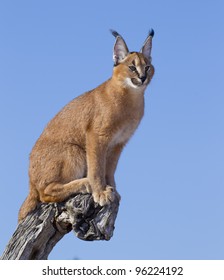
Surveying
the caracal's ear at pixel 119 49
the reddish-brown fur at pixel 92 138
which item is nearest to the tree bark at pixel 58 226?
the reddish-brown fur at pixel 92 138

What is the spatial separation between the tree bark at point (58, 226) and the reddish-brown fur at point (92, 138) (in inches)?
9.1

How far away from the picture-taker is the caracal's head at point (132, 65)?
11477 millimetres

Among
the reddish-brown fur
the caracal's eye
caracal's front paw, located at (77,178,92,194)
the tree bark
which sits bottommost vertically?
the tree bark

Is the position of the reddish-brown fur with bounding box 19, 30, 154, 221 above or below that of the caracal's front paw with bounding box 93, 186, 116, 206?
above

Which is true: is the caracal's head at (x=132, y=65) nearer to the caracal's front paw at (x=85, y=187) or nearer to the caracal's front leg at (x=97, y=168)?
the caracal's front leg at (x=97, y=168)

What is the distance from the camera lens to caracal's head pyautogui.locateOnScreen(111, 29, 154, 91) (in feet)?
37.7

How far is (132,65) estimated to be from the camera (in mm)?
11531

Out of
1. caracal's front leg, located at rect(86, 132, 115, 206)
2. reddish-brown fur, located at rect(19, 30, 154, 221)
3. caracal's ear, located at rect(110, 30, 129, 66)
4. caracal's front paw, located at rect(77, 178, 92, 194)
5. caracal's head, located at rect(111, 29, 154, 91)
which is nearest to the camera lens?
caracal's front leg, located at rect(86, 132, 115, 206)

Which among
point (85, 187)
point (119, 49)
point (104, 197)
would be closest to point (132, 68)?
point (119, 49)

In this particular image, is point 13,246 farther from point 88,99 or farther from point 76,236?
point 88,99

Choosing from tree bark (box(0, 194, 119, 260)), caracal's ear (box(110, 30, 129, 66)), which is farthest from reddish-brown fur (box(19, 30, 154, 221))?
tree bark (box(0, 194, 119, 260))

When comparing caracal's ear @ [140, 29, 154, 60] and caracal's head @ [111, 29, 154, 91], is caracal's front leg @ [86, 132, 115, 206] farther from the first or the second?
caracal's ear @ [140, 29, 154, 60]

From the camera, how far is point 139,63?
37.7 feet
